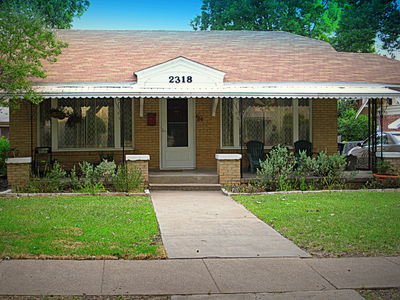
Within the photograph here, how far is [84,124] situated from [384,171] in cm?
861

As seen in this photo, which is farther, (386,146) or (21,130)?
(386,146)

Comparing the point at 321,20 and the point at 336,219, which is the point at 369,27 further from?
the point at 336,219

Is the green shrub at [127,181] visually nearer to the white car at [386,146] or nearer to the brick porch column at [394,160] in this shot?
the brick porch column at [394,160]

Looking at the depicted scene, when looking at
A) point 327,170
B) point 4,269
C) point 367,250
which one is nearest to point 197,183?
point 327,170

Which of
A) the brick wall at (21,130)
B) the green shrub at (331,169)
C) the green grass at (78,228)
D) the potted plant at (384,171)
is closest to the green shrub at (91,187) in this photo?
the green grass at (78,228)

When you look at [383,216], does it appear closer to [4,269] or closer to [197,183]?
[197,183]

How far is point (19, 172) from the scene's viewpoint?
12.6 m

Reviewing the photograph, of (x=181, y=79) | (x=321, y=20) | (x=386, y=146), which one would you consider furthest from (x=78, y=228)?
(x=321, y=20)

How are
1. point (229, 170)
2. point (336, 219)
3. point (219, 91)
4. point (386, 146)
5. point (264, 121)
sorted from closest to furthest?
1. point (336, 219)
2. point (229, 170)
3. point (219, 91)
4. point (264, 121)
5. point (386, 146)

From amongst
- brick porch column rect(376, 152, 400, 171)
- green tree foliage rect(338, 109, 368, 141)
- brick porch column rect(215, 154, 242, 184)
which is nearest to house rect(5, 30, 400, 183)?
brick porch column rect(215, 154, 242, 184)

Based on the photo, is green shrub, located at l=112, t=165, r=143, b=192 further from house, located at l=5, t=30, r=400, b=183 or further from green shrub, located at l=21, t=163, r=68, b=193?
house, located at l=5, t=30, r=400, b=183

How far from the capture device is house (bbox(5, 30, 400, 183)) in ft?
46.7

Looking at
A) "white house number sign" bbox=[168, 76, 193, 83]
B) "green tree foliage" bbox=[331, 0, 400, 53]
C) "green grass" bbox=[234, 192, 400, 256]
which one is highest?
"green tree foliage" bbox=[331, 0, 400, 53]

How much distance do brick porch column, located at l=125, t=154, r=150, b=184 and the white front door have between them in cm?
240
